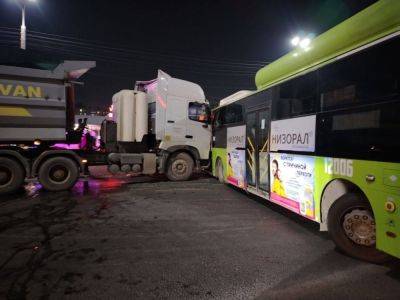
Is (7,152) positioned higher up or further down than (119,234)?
higher up

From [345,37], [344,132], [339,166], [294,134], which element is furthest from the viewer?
[294,134]

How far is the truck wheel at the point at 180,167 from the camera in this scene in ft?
36.7

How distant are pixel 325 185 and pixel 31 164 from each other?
780 cm

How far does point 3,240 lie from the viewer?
4.91 m

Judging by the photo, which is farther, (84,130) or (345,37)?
(84,130)

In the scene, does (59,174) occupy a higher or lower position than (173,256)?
higher

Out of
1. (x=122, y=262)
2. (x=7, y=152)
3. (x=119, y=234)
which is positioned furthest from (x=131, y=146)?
(x=122, y=262)

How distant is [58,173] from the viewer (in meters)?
9.11

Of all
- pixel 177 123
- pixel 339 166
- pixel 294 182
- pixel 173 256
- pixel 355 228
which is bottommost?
pixel 173 256

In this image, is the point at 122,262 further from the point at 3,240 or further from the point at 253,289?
the point at 3,240

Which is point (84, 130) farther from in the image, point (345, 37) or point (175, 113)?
point (345, 37)

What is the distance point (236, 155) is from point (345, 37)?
4.49m

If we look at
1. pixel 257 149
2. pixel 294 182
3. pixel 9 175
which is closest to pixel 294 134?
pixel 294 182

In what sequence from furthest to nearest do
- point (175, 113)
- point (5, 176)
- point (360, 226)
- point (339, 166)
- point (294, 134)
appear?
1. point (175, 113)
2. point (5, 176)
3. point (294, 134)
4. point (339, 166)
5. point (360, 226)
